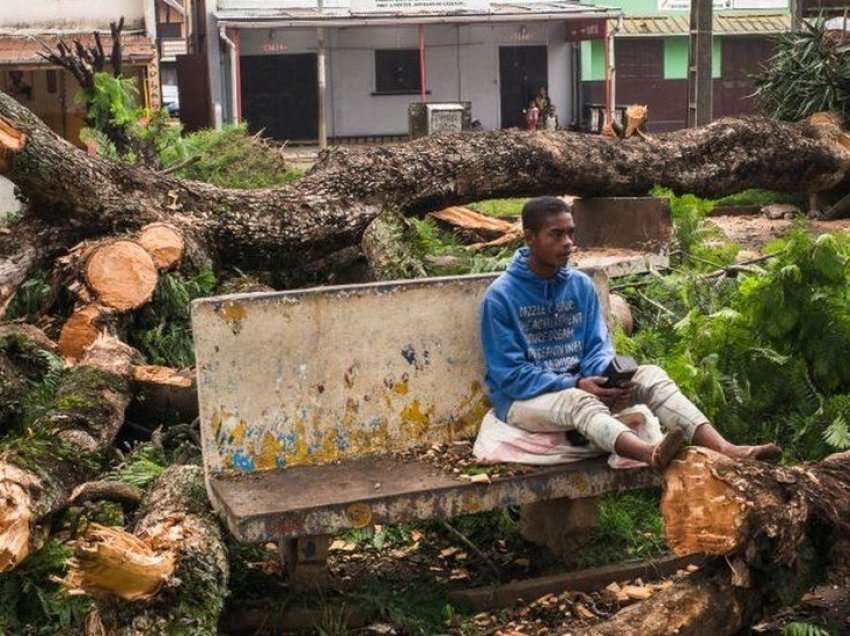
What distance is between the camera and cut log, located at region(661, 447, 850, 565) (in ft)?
15.4

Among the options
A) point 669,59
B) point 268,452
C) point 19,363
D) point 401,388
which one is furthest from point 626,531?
point 669,59

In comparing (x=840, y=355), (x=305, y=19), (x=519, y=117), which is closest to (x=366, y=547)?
(x=840, y=355)

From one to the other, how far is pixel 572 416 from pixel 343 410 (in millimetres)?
990

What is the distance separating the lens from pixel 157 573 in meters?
4.66

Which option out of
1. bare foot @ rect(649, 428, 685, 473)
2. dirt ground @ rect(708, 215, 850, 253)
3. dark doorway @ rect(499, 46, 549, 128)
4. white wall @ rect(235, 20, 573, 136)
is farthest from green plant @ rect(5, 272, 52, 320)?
dark doorway @ rect(499, 46, 549, 128)

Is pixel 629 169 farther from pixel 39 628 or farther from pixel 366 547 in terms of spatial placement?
pixel 39 628

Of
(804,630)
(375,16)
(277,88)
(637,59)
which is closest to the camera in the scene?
(804,630)

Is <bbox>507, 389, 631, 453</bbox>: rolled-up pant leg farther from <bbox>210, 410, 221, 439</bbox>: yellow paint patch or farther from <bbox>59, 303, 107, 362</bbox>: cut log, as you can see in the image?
<bbox>59, 303, 107, 362</bbox>: cut log

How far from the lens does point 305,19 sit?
2772 centimetres

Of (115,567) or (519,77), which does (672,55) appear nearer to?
(519,77)

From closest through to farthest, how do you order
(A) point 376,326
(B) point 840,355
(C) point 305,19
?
(A) point 376,326 → (B) point 840,355 → (C) point 305,19

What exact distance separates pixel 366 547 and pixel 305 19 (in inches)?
891

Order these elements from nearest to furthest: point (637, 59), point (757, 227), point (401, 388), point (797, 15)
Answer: point (401, 388) < point (757, 227) < point (797, 15) < point (637, 59)

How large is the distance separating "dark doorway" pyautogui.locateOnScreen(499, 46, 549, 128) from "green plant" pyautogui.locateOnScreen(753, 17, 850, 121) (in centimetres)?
1368
